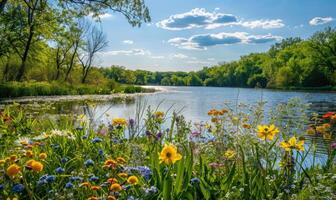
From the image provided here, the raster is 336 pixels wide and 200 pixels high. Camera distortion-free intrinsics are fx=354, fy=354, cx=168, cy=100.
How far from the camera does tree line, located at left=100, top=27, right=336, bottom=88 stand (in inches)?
2469

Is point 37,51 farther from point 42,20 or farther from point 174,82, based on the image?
point 174,82

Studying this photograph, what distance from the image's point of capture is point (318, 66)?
65.2 metres

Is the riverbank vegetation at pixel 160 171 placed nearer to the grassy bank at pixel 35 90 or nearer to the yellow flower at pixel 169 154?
the yellow flower at pixel 169 154

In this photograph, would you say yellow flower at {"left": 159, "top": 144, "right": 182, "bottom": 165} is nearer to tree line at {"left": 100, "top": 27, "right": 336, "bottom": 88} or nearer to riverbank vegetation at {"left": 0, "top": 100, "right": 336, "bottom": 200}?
riverbank vegetation at {"left": 0, "top": 100, "right": 336, "bottom": 200}

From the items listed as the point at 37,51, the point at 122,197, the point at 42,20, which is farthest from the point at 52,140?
the point at 37,51

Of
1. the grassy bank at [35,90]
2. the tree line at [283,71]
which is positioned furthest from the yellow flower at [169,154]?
the tree line at [283,71]

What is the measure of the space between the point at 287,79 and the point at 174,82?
6898cm

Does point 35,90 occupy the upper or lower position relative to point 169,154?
lower

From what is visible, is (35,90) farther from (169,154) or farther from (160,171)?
(169,154)

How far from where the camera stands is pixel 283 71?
72.2m

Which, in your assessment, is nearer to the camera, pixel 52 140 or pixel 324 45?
pixel 52 140

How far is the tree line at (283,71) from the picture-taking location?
62.7 m

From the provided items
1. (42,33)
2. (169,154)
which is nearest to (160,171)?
(169,154)

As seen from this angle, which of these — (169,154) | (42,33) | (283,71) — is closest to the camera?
(169,154)
